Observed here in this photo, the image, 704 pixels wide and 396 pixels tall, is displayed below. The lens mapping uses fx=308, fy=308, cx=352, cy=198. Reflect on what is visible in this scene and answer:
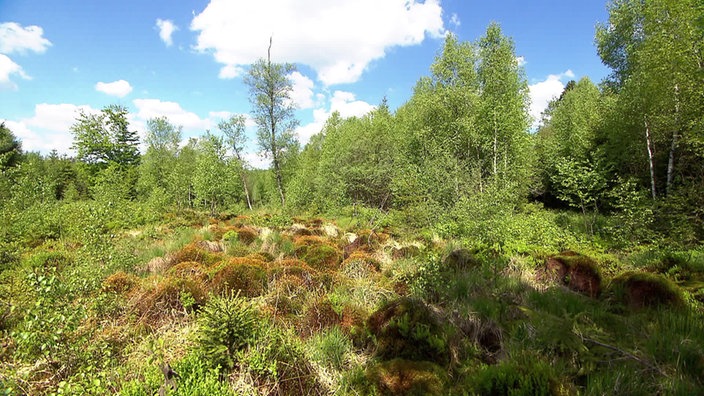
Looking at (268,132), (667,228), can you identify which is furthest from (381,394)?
(268,132)

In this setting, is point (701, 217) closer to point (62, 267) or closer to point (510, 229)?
point (510, 229)

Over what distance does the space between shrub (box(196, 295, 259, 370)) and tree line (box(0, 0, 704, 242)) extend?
7.25 m

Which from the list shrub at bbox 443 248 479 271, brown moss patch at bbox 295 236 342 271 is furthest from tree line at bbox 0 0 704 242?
brown moss patch at bbox 295 236 342 271

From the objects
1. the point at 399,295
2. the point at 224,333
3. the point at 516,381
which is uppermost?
the point at 224,333

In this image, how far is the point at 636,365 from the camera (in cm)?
249

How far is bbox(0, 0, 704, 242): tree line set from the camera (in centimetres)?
970

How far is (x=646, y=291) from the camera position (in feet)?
13.4

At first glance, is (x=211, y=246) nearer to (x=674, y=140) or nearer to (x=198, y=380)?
(x=198, y=380)

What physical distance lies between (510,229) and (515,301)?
3.87 metres

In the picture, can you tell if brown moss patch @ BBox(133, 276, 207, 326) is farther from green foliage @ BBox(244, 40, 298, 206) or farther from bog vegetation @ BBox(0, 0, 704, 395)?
green foliage @ BBox(244, 40, 298, 206)

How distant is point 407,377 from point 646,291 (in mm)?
3715

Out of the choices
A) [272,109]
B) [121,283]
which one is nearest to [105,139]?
[272,109]

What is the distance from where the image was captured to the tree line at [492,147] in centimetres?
970

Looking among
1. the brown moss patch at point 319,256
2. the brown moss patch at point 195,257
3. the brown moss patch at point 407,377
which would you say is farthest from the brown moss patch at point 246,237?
the brown moss patch at point 407,377
